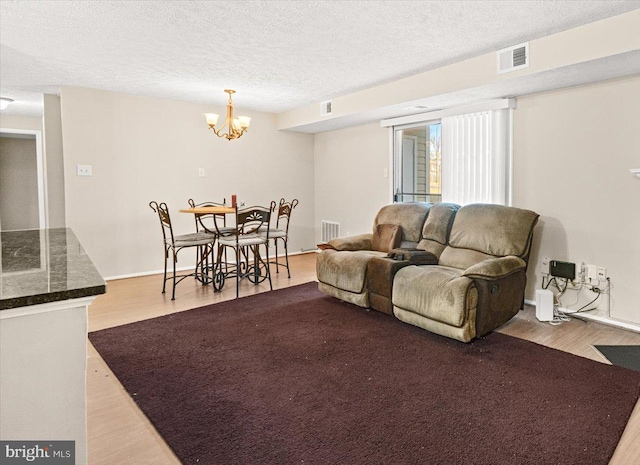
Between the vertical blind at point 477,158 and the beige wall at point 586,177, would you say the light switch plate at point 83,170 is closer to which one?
the vertical blind at point 477,158

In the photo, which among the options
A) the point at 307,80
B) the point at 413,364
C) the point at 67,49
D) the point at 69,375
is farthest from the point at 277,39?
the point at 69,375

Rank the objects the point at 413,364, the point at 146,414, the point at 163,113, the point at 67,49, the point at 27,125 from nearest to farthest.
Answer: the point at 146,414 → the point at 413,364 → the point at 67,49 → the point at 163,113 → the point at 27,125

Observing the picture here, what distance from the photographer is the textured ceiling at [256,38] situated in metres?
2.57

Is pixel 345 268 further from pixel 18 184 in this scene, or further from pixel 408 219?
pixel 18 184

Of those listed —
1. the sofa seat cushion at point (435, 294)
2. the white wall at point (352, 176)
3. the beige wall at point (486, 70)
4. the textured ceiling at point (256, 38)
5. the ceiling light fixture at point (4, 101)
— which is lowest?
the sofa seat cushion at point (435, 294)

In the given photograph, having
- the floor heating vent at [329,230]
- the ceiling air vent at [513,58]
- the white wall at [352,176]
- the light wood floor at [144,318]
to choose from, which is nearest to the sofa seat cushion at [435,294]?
the light wood floor at [144,318]

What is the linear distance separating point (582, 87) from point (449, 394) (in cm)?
285

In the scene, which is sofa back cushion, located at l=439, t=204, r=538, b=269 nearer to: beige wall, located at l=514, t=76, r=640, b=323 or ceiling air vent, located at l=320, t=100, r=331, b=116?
beige wall, located at l=514, t=76, r=640, b=323

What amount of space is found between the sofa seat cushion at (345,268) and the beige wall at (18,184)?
5843 millimetres

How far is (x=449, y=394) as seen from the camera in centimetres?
222

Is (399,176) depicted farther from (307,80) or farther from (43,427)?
(43,427)

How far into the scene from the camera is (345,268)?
12.2 feet

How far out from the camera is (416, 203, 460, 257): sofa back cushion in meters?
3.86

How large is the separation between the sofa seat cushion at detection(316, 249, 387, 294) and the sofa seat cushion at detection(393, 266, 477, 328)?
1.28 ft
